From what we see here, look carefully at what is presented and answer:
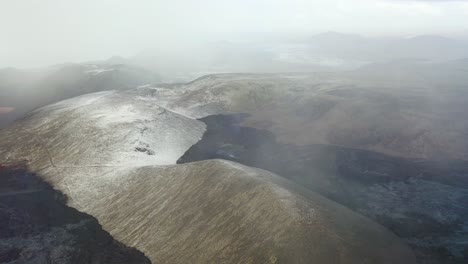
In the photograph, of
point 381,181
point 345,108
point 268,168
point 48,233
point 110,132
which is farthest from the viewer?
point 345,108

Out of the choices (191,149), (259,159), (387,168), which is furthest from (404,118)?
(191,149)

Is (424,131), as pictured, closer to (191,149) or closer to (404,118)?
(404,118)

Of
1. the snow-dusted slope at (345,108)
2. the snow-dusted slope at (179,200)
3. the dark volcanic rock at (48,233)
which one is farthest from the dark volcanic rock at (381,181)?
the dark volcanic rock at (48,233)

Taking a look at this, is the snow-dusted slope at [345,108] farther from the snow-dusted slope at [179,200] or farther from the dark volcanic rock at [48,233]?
the dark volcanic rock at [48,233]

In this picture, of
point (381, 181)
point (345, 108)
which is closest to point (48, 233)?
point (381, 181)

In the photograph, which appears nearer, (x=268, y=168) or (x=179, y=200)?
(x=179, y=200)

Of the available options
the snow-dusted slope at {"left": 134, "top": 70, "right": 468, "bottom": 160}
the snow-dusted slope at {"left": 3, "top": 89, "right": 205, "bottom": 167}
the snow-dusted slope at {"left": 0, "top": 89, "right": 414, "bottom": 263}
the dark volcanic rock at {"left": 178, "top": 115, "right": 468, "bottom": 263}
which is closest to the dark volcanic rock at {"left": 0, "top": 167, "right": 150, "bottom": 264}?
the snow-dusted slope at {"left": 0, "top": 89, "right": 414, "bottom": 263}

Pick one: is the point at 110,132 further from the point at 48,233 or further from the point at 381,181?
the point at 381,181

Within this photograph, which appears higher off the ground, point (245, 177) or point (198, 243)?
point (245, 177)
